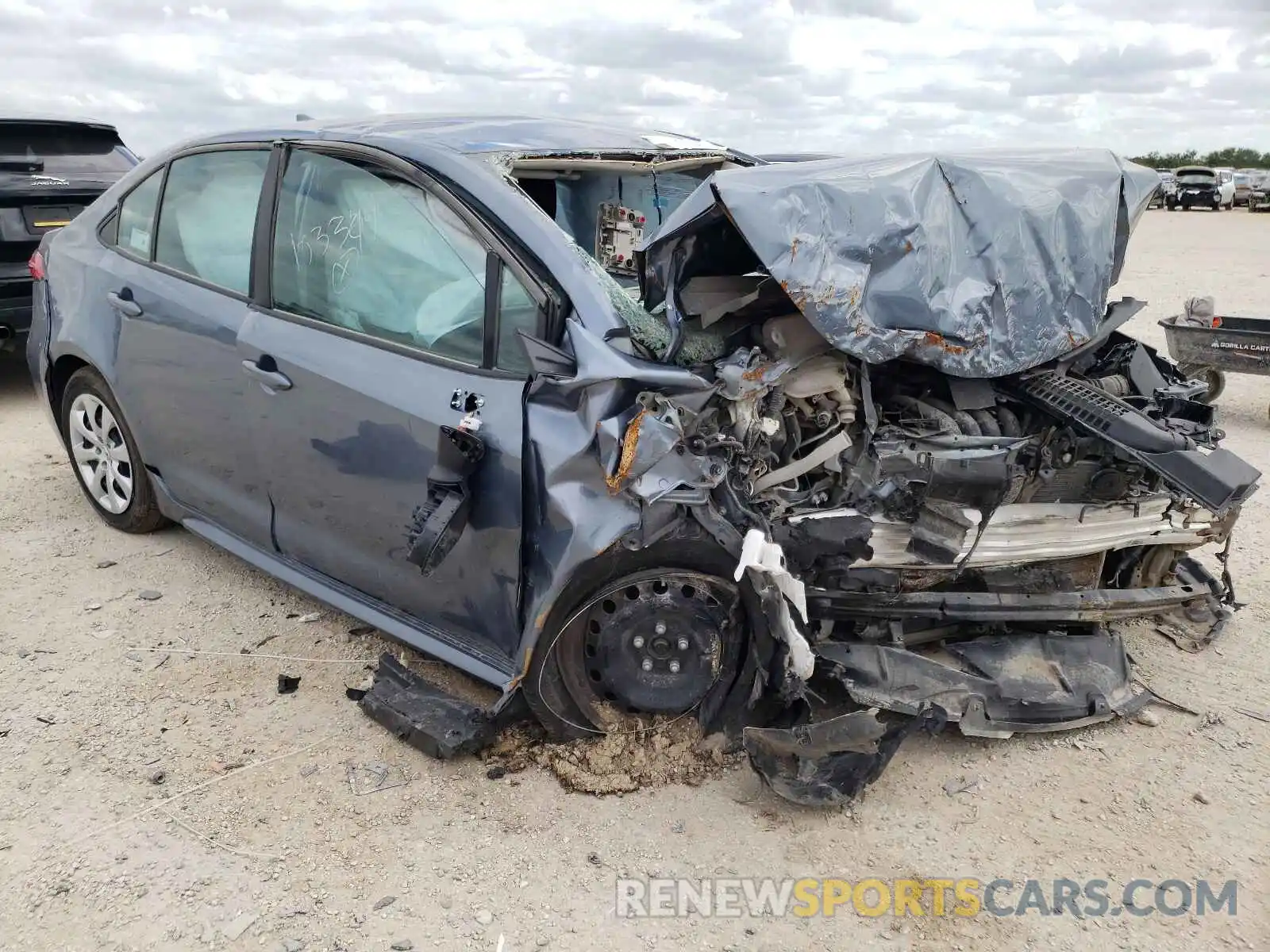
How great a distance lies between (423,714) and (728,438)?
125 centimetres

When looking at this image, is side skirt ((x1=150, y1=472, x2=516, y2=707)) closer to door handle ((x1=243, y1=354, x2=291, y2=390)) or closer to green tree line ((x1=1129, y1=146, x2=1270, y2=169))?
door handle ((x1=243, y1=354, x2=291, y2=390))

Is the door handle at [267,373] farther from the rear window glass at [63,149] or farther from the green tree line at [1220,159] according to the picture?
the green tree line at [1220,159]

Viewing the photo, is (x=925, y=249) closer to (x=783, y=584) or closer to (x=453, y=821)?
(x=783, y=584)

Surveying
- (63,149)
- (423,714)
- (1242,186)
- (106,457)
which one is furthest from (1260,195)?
(423,714)

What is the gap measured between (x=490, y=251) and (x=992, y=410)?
1.58 m

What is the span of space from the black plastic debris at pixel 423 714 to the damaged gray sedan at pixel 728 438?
12 millimetres

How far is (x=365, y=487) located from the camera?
295cm

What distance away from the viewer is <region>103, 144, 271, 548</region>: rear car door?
3379 mm

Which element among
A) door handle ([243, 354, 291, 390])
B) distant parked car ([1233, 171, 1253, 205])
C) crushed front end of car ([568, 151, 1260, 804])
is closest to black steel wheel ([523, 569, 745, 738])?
Result: crushed front end of car ([568, 151, 1260, 804])

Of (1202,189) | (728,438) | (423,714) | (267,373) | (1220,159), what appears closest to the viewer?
(728,438)

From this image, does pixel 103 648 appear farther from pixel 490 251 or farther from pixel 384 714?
pixel 490 251

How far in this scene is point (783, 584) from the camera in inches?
101

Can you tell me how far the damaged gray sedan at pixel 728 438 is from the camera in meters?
Result: 2.61

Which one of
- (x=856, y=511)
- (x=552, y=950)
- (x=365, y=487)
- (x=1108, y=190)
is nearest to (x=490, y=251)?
(x=365, y=487)
